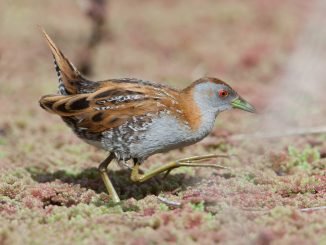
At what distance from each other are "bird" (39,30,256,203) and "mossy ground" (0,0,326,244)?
0.50m

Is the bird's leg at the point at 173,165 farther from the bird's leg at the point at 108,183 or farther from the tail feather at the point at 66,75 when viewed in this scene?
the tail feather at the point at 66,75

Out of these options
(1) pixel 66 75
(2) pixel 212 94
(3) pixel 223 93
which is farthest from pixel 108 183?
(3) pixel 223 93

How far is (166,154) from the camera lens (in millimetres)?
8812

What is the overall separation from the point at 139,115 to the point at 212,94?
0.87 metres

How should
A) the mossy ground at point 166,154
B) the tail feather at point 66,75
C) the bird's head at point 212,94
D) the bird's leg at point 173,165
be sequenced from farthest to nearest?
the tail feather at point 66,75 → the bird's head at point 212,94 → the bird's leg at point 173,165 → the mossy ground at point 166,154

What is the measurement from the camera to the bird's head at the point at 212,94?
6984mm

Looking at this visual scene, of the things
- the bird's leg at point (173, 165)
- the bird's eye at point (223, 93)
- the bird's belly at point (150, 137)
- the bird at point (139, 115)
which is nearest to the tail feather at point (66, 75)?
the bird at point (139, 115)

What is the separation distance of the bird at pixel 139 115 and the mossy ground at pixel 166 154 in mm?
499

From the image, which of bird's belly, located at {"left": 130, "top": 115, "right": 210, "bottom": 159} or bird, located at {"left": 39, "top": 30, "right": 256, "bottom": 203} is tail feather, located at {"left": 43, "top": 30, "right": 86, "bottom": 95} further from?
bird's belly, located at {"left": 130, "top": 115, "right": 210, "bottom": 159}

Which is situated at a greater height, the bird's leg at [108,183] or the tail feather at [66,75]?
the tail feather at [66,75]

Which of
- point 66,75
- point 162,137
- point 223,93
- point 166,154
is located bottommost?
point 166,154

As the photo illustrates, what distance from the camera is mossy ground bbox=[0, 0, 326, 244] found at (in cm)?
553

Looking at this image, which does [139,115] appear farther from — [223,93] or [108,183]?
[223,93]

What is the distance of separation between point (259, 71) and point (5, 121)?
576 cm
